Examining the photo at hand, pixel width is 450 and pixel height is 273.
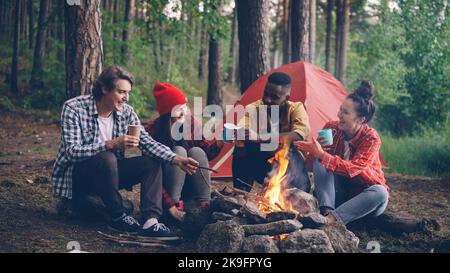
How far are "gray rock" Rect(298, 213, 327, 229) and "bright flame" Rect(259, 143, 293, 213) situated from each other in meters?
0.29

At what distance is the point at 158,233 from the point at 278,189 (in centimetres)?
109

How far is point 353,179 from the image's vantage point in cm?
477

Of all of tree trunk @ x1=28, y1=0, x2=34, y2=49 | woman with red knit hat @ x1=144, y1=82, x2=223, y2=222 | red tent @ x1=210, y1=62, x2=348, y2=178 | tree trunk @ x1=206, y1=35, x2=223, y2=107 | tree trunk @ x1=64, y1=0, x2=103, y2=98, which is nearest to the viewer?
woman with red knit hat @ x1=144, y1=82, x2=223, y2=222

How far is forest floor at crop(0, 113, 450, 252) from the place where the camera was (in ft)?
13.8

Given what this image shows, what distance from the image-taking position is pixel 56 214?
5.01 meters

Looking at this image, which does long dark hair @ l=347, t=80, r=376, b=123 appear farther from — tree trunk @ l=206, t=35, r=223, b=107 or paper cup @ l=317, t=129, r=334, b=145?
tree trunk @ l=206, t=35, r=223, b=107

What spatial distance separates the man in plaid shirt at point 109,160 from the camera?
14.5 feet

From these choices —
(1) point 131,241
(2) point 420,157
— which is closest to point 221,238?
(1) point 131,241

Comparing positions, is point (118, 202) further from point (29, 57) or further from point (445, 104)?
point (29, 57)

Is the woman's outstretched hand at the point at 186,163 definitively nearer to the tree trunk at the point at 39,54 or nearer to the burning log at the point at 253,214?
the burning log at the point at 253,214

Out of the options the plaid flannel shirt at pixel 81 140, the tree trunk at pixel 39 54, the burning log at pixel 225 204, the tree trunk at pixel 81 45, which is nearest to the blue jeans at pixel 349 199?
the burning log at pixel 225 204

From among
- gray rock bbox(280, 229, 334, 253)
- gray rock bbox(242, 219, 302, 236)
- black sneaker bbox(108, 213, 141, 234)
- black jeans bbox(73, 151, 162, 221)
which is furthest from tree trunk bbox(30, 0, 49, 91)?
gray rock bbox(280, 229, 334, 253)

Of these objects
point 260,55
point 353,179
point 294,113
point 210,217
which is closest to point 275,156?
point 294,113

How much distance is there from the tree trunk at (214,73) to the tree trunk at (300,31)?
3.82 meters
